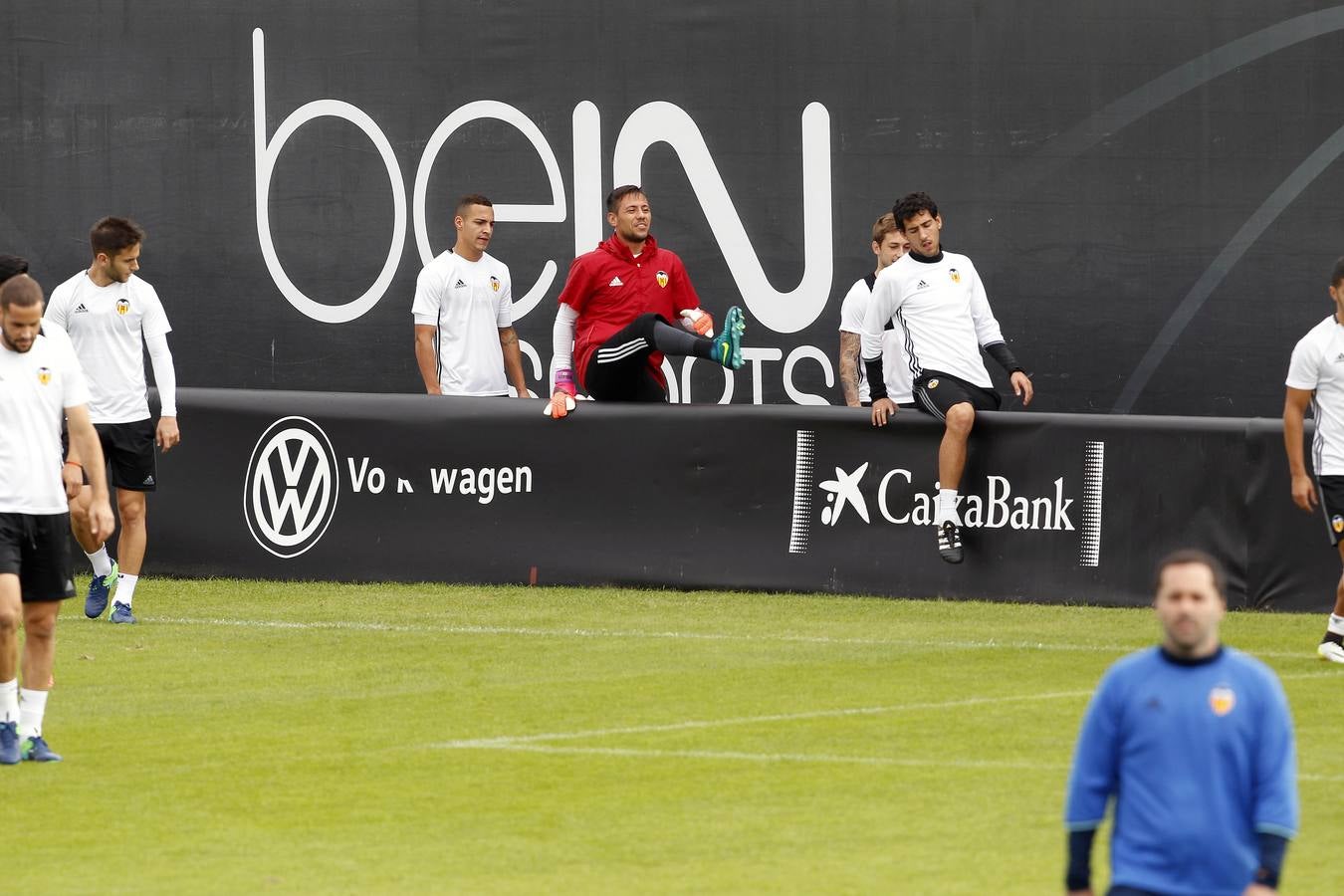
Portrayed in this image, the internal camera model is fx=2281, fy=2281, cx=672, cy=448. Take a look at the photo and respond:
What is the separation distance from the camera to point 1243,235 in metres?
15.6

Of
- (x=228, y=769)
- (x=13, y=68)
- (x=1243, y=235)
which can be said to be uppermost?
(x=13, y=68)

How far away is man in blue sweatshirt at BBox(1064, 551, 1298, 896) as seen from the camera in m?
5.09

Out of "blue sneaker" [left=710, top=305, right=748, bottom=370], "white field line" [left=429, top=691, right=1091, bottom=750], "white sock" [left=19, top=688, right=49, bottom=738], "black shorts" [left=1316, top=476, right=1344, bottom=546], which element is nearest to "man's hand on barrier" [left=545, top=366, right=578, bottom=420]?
"blue sneaker" [left=710, top=305, right=748, bottom=370]

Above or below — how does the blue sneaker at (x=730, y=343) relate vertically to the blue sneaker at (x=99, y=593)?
above

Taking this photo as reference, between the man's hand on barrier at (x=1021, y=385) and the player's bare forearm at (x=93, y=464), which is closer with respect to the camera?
the player's bare forearm at (x=93, y=464)

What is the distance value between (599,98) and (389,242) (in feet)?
6.42

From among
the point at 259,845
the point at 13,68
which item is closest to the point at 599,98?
the point at 13,68

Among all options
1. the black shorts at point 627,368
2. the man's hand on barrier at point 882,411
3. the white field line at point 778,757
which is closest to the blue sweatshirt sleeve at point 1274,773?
the white field line at point 778,757

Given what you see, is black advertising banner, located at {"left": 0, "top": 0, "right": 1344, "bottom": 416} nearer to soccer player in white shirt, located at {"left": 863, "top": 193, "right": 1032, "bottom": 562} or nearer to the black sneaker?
soccer player in white shirt, located at {"left": 863, "top": 193, "right": 1032, "bottom": 562}

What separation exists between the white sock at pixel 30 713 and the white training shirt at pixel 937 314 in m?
6.37

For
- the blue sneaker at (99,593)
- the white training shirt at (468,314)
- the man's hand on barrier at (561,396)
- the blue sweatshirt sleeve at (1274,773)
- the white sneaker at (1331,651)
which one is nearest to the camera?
the blue sweatshirt sleeve at (1274,773)

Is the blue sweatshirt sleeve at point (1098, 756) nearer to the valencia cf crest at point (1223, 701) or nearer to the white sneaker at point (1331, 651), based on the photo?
the valencia cf crest at point (1223, 701)

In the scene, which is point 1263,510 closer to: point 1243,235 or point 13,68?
point 1243,235

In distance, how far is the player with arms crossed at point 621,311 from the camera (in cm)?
1464
